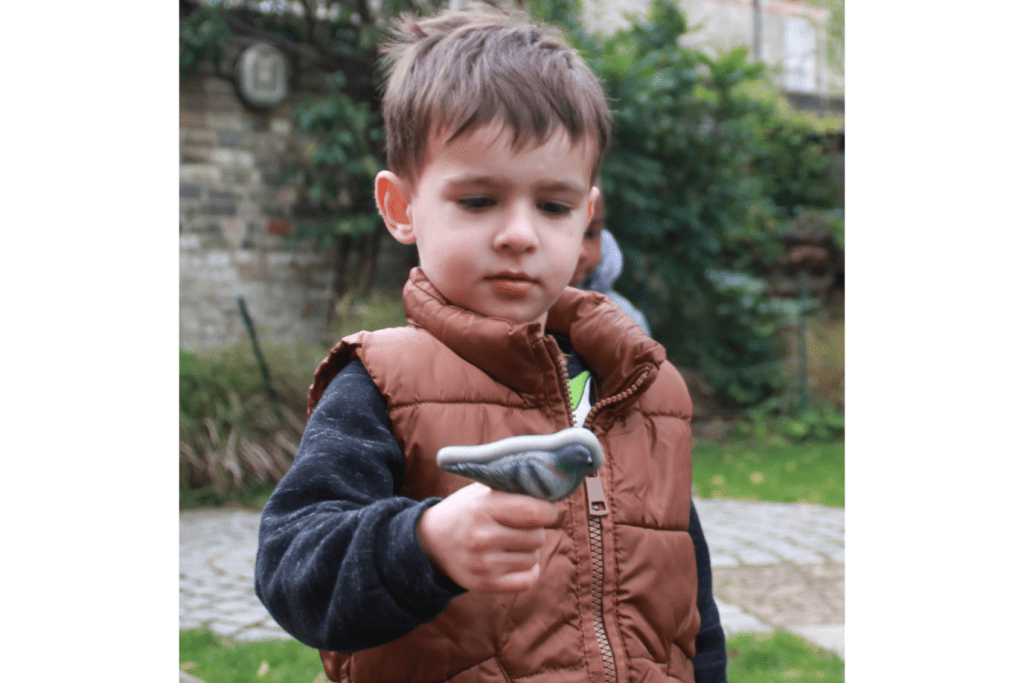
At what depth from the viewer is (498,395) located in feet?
3.36

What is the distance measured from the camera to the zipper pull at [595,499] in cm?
102

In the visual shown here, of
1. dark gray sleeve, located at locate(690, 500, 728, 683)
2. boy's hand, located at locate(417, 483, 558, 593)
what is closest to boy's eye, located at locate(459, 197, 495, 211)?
boy's hand, located at locate(417, 483, 558, 593)

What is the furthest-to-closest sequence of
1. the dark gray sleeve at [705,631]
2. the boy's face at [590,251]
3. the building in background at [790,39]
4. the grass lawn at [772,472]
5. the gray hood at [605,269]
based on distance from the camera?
the building in background at [790,39] → the grass lawn at [772,472] → the gray hood at [605,269] → the boy's face at [590,251] → the dark gray sleeve at [705,631]

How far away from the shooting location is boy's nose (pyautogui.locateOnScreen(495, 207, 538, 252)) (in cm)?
97

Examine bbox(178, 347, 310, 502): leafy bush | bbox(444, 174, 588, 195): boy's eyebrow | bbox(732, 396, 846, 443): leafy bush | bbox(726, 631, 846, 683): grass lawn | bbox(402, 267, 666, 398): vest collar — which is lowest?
bbox(732, 396, 846, 443): leafy bush

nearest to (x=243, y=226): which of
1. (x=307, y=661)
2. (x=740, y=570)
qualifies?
(x=740, y=570)

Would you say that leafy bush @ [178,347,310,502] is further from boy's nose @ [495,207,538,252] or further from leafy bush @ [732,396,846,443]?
boy's nose @ [495,207,538,252]

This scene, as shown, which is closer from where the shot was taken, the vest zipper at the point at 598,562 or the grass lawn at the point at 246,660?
the vest zipper at the point at 598,562

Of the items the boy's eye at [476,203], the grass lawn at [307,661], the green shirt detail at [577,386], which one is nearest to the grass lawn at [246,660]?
the grass lawn at [307,661]

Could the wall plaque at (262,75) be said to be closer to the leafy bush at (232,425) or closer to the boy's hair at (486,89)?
the leafy bush at (232,425)

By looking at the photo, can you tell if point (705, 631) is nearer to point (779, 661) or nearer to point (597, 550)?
point (597, 550)

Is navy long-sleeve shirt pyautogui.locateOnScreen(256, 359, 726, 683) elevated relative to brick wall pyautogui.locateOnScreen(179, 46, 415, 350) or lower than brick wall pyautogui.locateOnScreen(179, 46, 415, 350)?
lower

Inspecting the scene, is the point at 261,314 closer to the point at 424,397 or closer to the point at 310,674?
the point at 310,674
